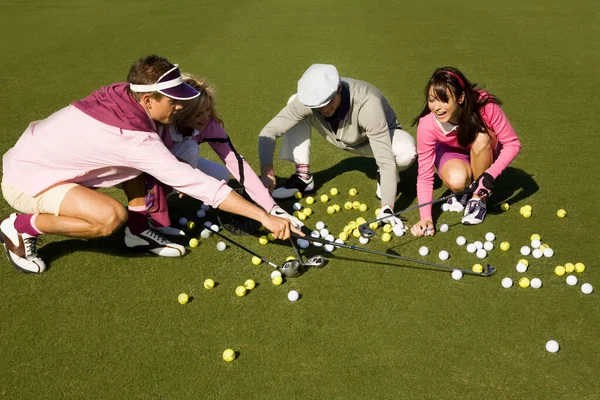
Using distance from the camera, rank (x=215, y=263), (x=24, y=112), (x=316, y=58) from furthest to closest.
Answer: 1. (x=316, y=58)
2. (x=24, y=112)
3. (x=215, y=263)

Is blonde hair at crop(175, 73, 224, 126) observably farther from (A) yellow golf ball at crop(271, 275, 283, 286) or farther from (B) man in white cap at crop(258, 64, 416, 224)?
(A) yellow golf ball at crop(271, 275, 283, 286)

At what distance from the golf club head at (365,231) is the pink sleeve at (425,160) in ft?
1.49

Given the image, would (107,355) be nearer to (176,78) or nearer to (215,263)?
A: (215,263)

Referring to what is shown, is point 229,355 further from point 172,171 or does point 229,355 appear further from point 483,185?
point 483,185

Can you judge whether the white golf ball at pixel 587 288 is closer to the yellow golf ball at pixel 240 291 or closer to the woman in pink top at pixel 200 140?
the woman in pink top at pixel 200 140

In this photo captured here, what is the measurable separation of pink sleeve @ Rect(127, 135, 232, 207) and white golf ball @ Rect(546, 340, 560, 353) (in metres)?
2.25

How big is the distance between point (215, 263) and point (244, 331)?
0.85m

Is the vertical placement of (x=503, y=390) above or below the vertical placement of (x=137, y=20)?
above

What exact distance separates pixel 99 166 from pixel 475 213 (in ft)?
9.96

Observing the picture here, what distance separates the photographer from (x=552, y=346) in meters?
3.45

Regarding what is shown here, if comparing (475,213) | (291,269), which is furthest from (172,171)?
(475,213)

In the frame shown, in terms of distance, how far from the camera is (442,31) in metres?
10.5

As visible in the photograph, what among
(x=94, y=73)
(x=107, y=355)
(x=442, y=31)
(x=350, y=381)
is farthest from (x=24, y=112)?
(x=442, y=31)

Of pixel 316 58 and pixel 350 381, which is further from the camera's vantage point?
pixel 316 58
